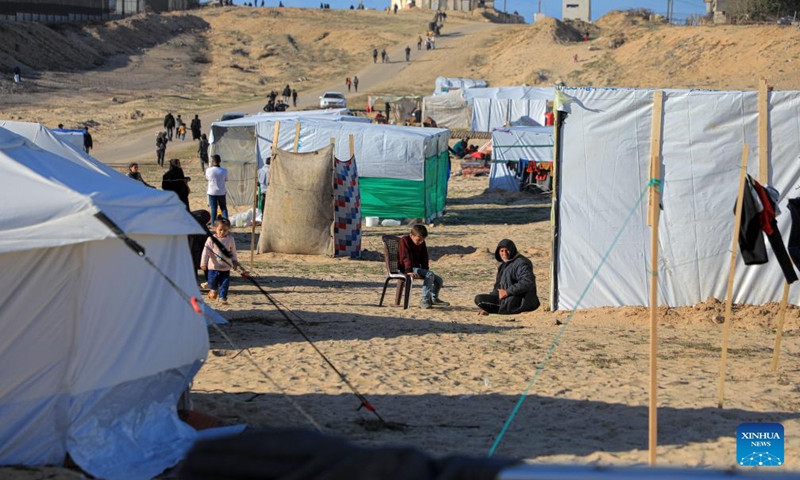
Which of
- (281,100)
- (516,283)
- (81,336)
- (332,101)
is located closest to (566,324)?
(516,283)

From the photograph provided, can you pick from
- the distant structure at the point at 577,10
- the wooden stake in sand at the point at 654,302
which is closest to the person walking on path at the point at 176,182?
the wooden stake in sand at the point at 654,302

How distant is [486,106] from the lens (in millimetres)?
46000

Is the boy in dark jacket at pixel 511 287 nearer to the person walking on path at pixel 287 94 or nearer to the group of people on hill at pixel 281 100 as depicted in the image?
the group of people on hill at pixel 281 100

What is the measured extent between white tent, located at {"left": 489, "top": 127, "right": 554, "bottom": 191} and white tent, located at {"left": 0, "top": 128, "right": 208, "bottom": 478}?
70.5 ft

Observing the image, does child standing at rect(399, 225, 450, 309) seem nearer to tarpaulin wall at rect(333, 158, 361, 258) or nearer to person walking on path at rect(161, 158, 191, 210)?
tarpaulin wall at rect(333, 158, 361, 258)

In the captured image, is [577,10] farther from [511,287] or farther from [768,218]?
[768,218]

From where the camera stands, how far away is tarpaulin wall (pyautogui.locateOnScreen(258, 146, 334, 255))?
17.4 m

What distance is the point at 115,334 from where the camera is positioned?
676cm

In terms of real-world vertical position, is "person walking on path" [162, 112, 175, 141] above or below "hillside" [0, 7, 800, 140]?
below

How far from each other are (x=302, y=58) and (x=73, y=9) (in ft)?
53.4

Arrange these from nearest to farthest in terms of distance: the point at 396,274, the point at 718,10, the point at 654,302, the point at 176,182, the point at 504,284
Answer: the point at 654,302 → the point at 504,284 → the point at 396,274 → the point at 176,182 → the point at 718,10

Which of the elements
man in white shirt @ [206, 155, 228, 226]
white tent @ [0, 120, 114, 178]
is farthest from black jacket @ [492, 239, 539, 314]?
man in white shirt @ [206, 155, 228, 226]

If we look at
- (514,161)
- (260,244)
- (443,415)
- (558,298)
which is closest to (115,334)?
(443,415)

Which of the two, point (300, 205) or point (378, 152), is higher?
point (378, 152)
